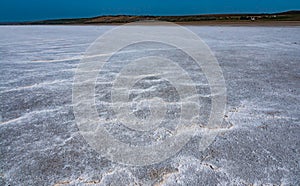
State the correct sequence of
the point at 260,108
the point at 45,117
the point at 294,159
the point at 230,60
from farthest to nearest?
the point at 230,60 → the point at 260,108 → the point at 45,117 → the point at 294,159

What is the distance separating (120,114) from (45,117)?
0.47 metres

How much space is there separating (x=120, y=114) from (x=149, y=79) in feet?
2.70

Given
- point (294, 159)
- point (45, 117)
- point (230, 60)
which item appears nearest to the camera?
point (294, 159)

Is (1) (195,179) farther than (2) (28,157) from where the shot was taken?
No

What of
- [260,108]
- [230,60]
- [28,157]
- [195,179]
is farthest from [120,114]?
[230,60]

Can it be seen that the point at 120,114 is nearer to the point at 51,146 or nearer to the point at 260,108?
the point at 51,146

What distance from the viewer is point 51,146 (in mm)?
1105

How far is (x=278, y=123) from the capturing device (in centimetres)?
132

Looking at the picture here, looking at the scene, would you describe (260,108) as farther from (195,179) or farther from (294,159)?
(195,179)

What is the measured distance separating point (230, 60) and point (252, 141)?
7.61 feet

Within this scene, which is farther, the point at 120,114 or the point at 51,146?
the point at 120,114

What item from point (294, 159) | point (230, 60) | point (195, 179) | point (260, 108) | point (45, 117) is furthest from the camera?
point (230, 60)

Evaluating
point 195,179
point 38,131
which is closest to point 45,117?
point 38,131

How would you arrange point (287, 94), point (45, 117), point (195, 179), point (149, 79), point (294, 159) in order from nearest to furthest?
point (195, 179) < point (294, 159) < point (45, 117) < point (287, 94) < point (149, 79)
